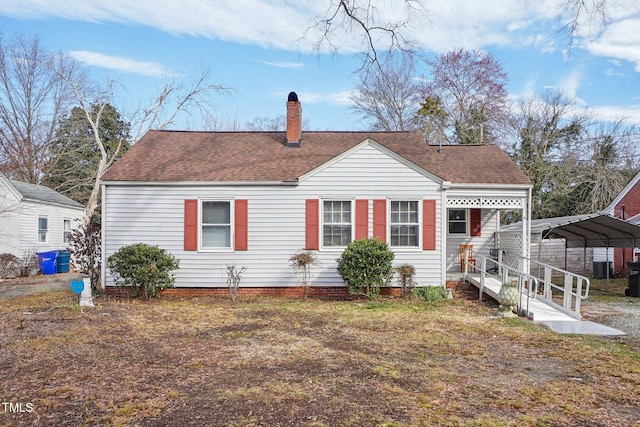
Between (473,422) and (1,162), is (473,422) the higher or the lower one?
the lower one

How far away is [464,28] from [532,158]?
23556 millimetres

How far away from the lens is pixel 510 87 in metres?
29.7

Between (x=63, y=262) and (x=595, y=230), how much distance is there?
20.3m

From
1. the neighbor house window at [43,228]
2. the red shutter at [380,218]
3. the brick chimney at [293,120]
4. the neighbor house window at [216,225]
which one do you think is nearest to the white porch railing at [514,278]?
the red shutter at [380,218]

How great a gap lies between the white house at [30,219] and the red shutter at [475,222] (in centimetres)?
1330

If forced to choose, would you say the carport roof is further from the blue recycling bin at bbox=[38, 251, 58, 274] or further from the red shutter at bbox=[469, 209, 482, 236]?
the blue recycling bin at bbox=[38, 251, 58, 274]

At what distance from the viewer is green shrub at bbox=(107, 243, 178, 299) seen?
11.3m

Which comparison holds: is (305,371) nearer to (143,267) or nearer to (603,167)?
(143,267)

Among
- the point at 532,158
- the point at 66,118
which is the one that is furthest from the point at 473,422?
the point at 66,118

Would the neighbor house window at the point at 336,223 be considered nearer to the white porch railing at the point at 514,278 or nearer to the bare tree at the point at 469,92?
the white porch railing at the point at 514,278

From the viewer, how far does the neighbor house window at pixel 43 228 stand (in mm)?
19531

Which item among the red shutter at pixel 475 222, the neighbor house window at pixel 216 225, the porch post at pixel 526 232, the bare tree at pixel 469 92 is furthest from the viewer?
the bare tree at pixel 469 92

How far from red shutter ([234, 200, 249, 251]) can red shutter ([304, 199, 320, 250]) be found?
1588mm

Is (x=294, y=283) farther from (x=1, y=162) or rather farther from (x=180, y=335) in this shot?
(x=1, y=162)
